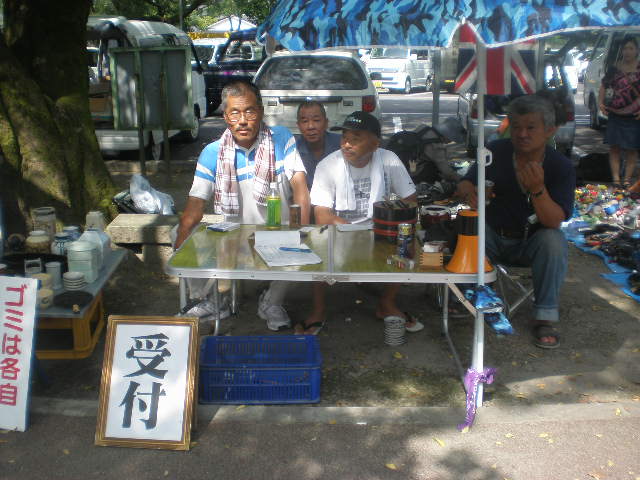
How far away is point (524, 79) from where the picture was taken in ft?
11.5

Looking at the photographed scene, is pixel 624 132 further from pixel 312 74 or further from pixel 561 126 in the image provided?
pixel 312 74

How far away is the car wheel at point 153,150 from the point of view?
9773 mm

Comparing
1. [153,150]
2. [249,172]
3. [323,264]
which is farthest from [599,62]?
[323,264]

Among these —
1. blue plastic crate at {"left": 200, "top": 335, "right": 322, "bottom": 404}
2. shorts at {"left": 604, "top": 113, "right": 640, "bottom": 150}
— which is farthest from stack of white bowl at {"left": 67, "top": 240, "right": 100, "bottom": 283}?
shorts at {"left": 604, "top": 113, "right": 640, "bottom": 150}

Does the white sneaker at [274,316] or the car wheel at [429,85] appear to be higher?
the car wheel at [429,85]

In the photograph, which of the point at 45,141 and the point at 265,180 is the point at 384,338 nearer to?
the point at 265,180

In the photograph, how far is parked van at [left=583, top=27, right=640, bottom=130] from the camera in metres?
11.2

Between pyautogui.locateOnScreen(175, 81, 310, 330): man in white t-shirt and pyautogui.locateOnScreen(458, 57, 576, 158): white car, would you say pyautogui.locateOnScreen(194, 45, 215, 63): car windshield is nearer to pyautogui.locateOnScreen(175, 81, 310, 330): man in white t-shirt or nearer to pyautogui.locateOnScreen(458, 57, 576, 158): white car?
pyautogui.locateOnScreen(458, 57, 576, 158): white car

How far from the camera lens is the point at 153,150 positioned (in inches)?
393

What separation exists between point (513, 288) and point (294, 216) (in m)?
1.94

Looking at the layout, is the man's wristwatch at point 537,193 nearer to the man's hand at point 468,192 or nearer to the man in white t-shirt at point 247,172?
the man's hand at point 468,192

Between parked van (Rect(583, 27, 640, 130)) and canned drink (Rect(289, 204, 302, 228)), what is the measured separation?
7.75 meters

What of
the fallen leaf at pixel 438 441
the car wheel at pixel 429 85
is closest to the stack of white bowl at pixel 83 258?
the fallen leaf at pixel 438 441

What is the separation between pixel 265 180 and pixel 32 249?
151cm
